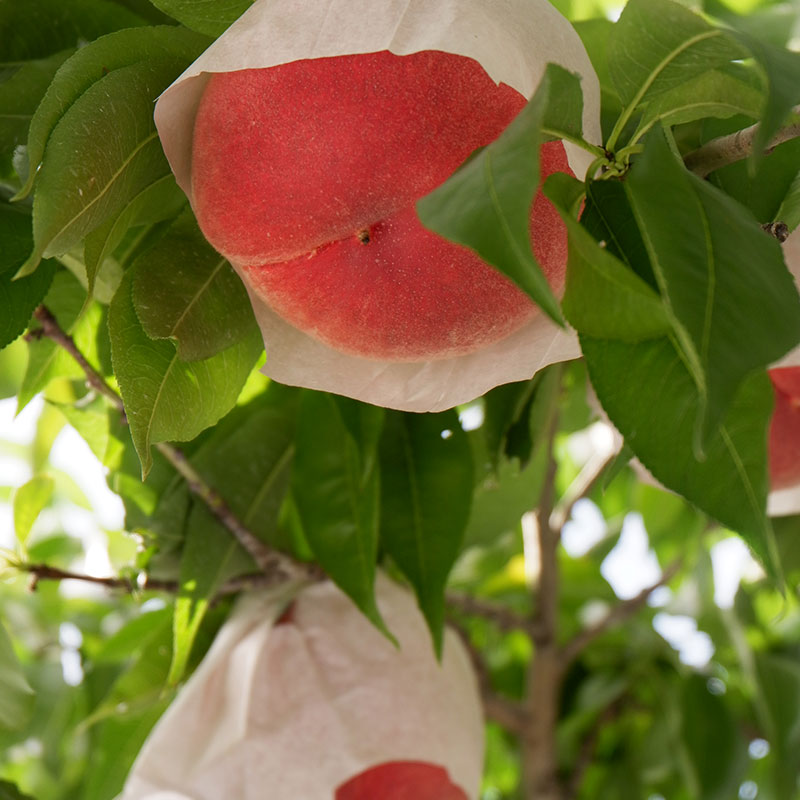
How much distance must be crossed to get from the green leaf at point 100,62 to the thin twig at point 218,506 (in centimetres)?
18

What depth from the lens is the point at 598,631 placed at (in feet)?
3.12

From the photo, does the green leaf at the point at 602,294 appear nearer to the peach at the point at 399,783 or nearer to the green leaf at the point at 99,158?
the green leaf at the point at 99,158

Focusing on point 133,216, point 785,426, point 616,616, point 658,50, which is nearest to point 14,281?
point 133,216

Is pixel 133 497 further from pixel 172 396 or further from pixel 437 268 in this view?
pixel 437 268

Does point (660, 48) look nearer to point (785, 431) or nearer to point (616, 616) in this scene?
point (785, 431)

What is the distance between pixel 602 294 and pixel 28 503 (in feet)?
1.54

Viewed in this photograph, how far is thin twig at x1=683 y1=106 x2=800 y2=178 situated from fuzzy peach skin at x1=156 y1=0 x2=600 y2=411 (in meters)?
0.06

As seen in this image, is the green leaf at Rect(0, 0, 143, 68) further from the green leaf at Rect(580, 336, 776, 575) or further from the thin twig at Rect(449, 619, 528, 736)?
the thin twig at Rect(449, 619, 528, 736)

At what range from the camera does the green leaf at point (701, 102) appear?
377 millimetres

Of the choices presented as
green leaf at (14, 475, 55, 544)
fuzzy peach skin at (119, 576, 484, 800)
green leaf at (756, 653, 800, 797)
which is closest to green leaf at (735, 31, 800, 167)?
fuzzy peach skin at (119, 576, 484, 800)

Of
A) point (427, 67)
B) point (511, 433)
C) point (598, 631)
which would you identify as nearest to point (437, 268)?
point (427, 67)

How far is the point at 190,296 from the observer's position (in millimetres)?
462

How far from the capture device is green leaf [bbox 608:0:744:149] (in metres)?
0.36

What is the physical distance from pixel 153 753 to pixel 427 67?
436 mm
